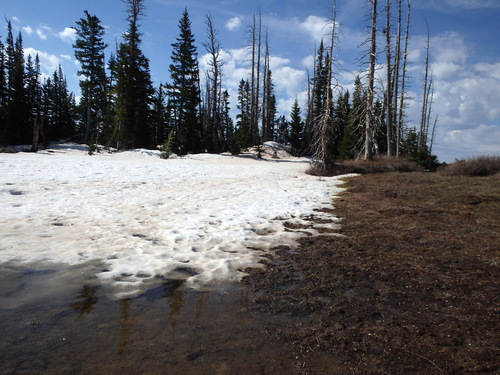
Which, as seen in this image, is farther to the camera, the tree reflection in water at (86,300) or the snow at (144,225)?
the snow at (144,225)

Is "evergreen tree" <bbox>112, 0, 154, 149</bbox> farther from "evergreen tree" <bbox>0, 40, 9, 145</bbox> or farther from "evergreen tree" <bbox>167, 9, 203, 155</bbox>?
"evergreen tree" <bbox>0, 40, 9, 145</bbox>

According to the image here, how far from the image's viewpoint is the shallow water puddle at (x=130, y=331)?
77.0 inches

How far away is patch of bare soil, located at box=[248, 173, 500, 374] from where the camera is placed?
2.05m

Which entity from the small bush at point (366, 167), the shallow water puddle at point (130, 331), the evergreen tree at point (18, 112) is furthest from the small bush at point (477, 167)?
the evergreen tree at point (18, 112)

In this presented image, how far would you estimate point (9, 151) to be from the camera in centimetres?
1892

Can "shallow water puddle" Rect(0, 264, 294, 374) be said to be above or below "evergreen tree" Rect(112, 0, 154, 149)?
below

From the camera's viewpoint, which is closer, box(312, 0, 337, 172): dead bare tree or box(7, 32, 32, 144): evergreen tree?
box(312, 0, 337, 172): dead bare tree

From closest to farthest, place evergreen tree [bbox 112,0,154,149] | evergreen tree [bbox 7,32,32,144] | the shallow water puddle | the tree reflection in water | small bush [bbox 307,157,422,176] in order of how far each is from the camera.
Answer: the shallow water puddle < the tree reflection in water < small bush [bbox 307,157,422,176] < evergreen tree [bbox 112,0,154,149] < evergreen tree [bbox 7,32,32,144]

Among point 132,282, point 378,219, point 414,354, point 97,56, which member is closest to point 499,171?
point 378,219

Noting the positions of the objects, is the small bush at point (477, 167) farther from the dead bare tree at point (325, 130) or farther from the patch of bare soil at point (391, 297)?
the patch of bare soil at point (391, 297)

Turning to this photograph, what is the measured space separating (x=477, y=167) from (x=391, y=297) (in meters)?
14.5

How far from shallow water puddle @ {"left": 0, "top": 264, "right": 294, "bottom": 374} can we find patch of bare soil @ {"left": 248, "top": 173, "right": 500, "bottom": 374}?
0.90 feet

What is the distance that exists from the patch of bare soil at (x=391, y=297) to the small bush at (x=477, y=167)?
389 inches

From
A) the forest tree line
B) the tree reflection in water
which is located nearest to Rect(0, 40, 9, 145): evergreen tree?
the forest tree line
